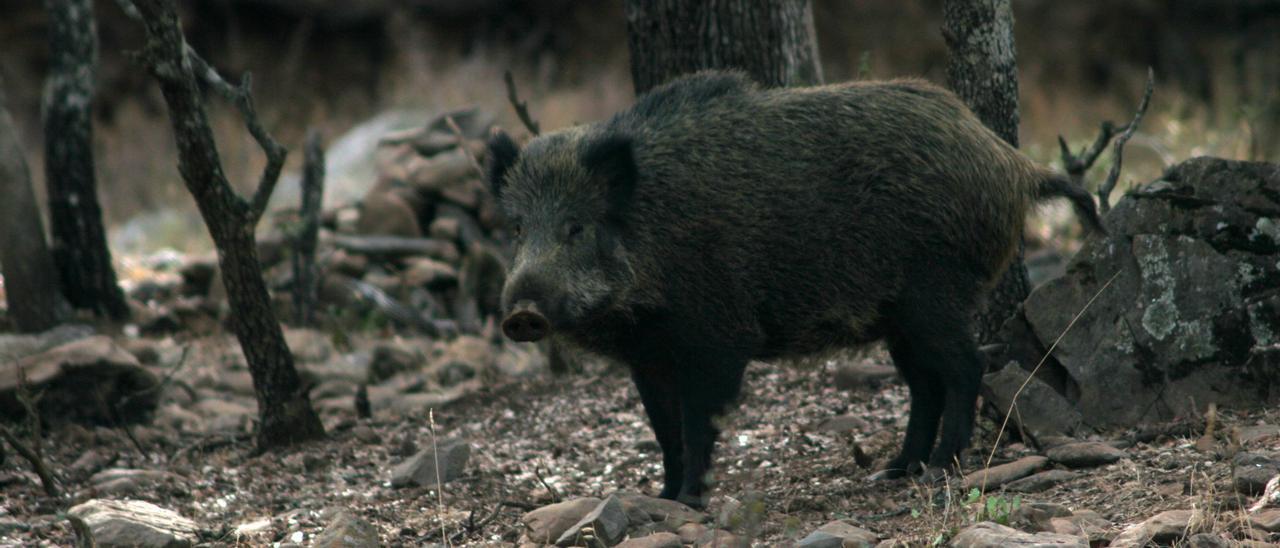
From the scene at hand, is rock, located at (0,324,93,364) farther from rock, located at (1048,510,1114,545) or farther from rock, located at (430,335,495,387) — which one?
rock, located at (1048,510,1114,545)

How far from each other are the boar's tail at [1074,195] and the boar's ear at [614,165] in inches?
54.3

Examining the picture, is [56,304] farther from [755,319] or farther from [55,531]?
[755,319]

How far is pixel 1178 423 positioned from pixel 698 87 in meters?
1.83

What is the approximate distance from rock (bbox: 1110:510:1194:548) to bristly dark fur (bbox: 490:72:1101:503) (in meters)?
1.13

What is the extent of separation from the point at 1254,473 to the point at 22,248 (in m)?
5.73

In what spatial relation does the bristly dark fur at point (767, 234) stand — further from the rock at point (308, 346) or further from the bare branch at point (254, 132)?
the rock at point (308, 346)

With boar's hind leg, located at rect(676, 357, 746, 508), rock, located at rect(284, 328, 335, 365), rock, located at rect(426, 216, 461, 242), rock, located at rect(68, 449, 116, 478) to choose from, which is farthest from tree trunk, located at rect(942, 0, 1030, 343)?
rock, located at rect(426, 216, 461, 242)

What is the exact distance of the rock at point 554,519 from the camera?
3.80 m

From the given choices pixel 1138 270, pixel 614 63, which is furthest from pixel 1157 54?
pixel 1138 270

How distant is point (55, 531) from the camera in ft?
14.1

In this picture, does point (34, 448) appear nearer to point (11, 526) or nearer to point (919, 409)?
point (11, 526)

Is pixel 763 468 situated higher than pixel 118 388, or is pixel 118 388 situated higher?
pixel 118 388

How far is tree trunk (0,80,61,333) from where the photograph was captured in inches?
265

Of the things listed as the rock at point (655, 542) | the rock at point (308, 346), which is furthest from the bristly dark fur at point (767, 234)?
the rock at point (308, 346)
